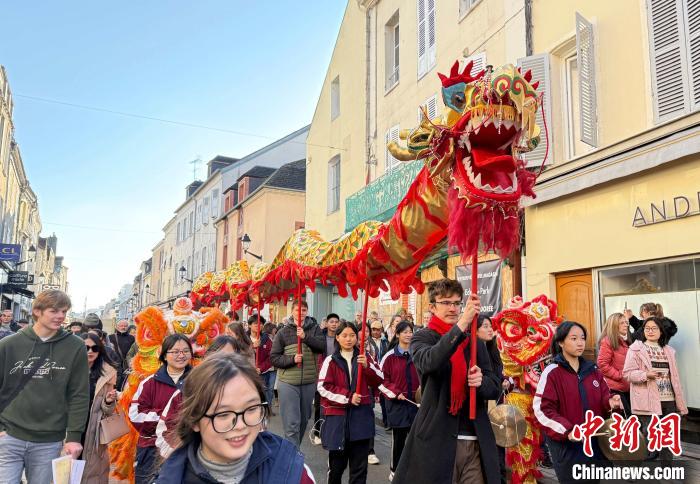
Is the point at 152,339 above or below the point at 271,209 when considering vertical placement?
below

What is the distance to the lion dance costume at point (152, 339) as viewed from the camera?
217 inches

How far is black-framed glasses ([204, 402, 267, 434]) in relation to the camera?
173 cm

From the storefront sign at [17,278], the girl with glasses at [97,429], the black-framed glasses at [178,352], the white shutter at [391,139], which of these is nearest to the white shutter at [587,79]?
the white shutter at [391,139]

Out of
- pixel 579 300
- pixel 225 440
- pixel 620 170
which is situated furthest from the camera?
pixel 579 300

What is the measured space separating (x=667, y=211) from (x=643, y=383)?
8.35 feet

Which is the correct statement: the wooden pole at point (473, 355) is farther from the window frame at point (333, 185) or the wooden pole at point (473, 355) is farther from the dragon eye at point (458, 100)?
the window frame at point (333, 185)

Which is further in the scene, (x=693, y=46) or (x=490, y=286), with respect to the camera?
(x=490, y=286)

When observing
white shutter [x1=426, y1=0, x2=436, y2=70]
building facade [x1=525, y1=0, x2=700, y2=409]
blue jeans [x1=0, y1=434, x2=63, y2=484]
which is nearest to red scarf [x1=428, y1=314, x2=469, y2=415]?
blue jeans [x1=0, y1=434, x2=63, y2=484]

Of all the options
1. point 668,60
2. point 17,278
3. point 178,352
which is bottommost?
point 178,352

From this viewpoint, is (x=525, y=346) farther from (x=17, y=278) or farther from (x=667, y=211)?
(x=17, y=278)

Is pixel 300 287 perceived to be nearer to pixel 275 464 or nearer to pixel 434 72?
pixel 275 464

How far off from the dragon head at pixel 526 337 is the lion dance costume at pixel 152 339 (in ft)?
11.1

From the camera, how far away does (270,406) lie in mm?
3541

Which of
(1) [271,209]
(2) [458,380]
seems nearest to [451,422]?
(2) [458,380]
